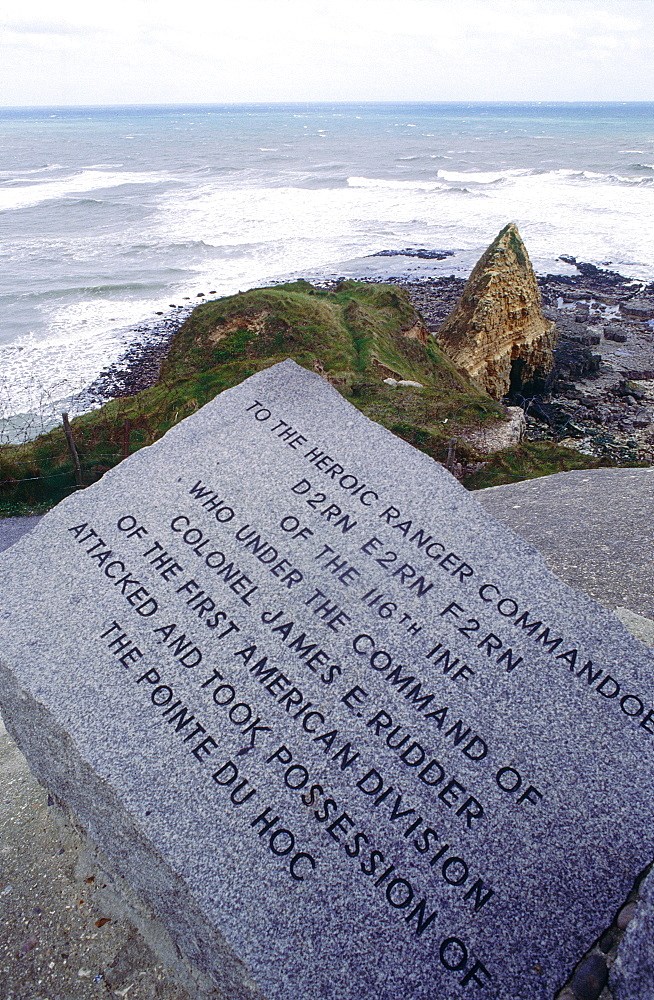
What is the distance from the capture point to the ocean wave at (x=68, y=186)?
5272 centimetres

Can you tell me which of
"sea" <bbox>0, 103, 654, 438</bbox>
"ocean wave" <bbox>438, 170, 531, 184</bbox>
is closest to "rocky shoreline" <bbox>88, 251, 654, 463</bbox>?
"sea" <bbox>0, 103, 654, 438</bbox>

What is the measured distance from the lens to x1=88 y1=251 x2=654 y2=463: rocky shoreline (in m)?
18.0

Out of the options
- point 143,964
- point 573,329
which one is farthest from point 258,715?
point 573,329

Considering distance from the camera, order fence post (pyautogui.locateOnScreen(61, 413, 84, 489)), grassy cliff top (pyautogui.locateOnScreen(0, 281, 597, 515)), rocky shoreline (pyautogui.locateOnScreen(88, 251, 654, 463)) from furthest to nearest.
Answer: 1. rocky shoreline (pyautogui.locateOnScreen(88, 251, 654, 463))
2. grassy cliff top (pyautogui.locateOnScreen(0, 281, 597, 515))
3. fence post (pyautogui.locateOnScreen(61, 413, 84, 489))

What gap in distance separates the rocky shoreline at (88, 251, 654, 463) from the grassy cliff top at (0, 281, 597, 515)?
3.10 metres

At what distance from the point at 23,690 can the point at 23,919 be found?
1475 mm

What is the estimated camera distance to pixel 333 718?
4.23m

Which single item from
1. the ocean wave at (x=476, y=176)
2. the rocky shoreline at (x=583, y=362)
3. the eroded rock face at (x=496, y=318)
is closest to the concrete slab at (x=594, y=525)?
the rocky shoreline at (x=583, y=362)

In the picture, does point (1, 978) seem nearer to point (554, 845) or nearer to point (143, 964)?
point (143, 964)

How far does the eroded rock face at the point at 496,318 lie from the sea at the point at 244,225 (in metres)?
11.4

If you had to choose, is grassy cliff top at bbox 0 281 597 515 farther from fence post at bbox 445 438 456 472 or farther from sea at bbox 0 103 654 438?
sea at bbox 0 103 654 438

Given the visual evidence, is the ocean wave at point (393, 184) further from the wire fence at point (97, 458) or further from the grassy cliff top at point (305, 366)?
the wire fence at point (97, 458)

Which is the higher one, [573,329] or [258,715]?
[258,715]

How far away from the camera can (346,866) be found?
3.68 metres
